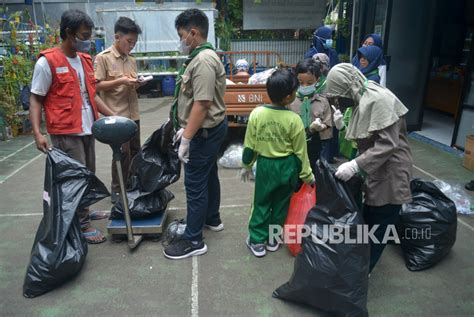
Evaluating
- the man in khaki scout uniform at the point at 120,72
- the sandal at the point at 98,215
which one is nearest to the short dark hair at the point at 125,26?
the man in khaki scout uniform at the point at 120,72

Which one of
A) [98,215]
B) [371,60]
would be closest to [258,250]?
[98,215]

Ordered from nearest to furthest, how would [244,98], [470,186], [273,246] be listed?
[273,246]
[470,186]
[244,98]

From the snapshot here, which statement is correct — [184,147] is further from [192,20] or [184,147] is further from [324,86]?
[324,86]

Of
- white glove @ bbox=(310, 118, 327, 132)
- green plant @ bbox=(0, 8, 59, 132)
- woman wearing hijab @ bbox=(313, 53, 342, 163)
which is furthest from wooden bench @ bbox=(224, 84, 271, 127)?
green plant @ bbox=(0, 8, 59, 132)

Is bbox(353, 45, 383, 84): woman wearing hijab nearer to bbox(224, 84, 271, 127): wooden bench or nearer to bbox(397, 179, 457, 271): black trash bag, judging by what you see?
bbox(224, 84, 271, 127): wooden bench

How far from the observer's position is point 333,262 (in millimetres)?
2004

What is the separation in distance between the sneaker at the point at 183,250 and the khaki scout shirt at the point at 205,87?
95cm

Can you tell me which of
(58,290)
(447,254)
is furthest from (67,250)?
(447,254)

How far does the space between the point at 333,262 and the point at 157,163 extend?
170cm

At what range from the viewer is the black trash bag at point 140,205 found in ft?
10.1

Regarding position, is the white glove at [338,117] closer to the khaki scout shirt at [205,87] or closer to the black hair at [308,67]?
the black hair at [308,67]

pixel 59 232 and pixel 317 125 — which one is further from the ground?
pixel 317 125

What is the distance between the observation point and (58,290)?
247 centimetres

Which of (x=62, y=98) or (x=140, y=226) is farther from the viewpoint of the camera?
(x=140, y=226)
